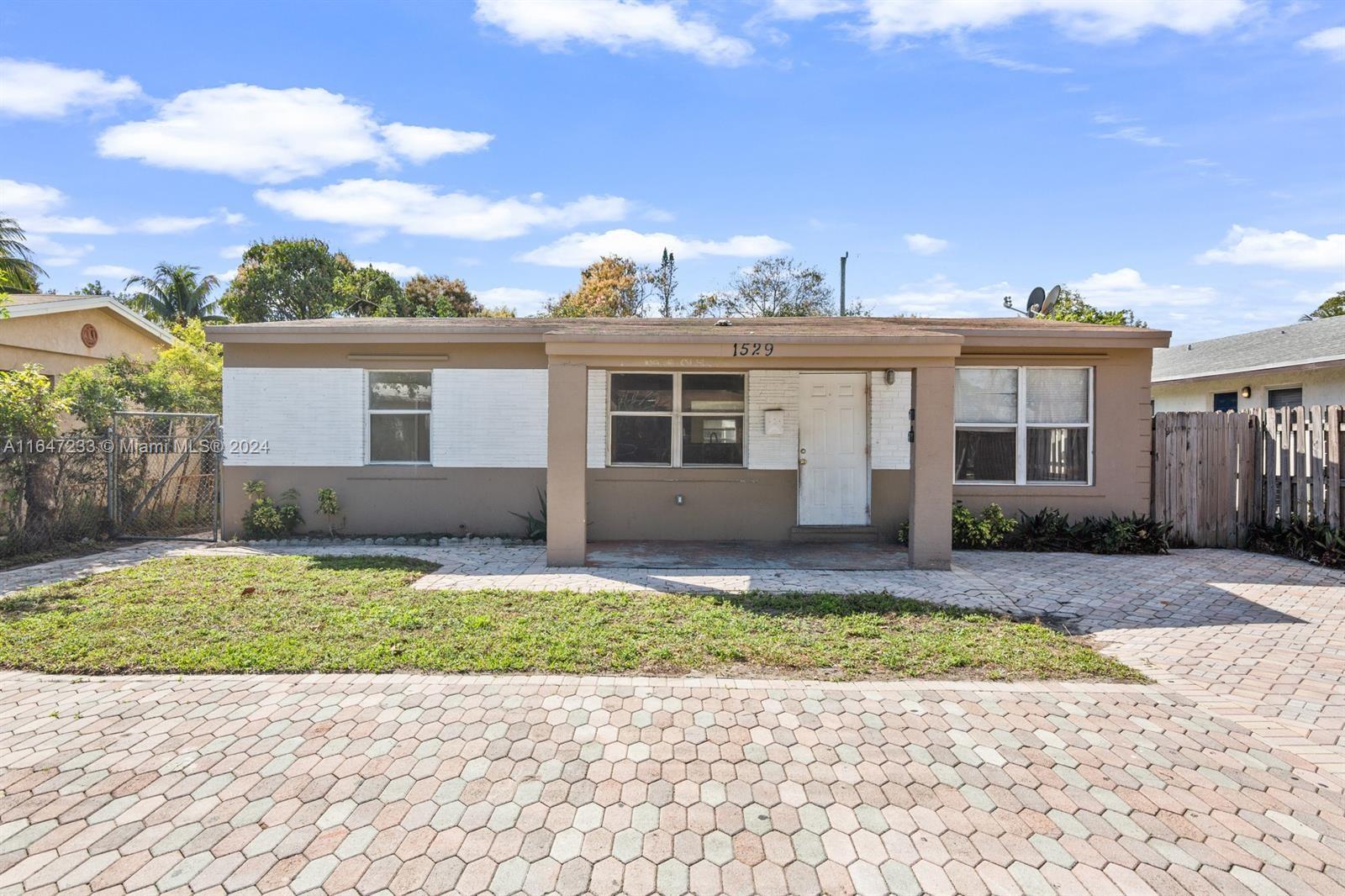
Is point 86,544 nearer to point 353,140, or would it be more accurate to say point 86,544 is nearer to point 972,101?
point 353,140

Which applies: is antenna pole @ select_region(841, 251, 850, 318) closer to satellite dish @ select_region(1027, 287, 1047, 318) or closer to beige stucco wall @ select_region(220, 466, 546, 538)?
satellite dish @ select_region(1027, 287, 1047, 318)

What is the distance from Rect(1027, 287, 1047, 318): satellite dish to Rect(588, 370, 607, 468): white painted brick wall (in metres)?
8.76

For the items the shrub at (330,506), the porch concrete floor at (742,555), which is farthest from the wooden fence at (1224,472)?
the shrub at (330,506)

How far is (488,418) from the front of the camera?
9.34 m

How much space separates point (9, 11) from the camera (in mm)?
7508

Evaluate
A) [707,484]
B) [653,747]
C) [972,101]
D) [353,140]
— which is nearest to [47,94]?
[353,140]

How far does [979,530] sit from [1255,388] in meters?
10.2

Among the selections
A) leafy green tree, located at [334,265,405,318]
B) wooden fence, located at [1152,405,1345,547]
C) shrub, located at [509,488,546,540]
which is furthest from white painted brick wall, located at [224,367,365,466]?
leafy green tree, located at [334,265,405,318]

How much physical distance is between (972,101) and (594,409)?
7.94 metres

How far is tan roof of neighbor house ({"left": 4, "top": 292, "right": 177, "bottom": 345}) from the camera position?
493 inches

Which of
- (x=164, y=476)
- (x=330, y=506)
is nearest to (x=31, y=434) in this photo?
(x=164, y=476)

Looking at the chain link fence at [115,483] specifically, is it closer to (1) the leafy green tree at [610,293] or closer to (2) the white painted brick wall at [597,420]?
(2) the white painted brick wall at [597,420]

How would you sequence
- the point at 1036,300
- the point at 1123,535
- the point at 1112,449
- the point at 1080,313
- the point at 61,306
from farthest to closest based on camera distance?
the point at 1080,313 → the point at 61,306 → the point at 1036,300 → the point at 1112,449 → the point at 1123,535

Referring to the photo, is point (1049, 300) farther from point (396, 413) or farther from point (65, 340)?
point (65, 340)
